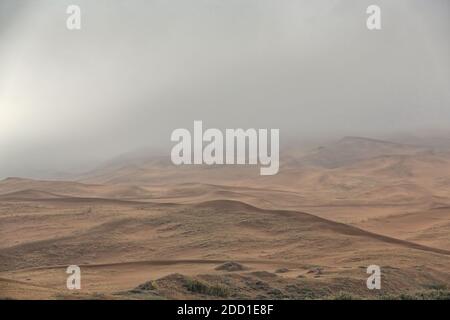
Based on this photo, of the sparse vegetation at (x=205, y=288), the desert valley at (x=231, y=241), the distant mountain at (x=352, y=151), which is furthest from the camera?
the distant mountain at (x=352, y=151)

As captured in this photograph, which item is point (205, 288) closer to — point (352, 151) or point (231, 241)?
point (231, 241)

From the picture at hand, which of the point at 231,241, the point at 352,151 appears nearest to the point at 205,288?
the point at 231,241

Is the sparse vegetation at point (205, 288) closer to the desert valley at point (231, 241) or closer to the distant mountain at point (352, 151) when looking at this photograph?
the desert valley at point (231, 241)

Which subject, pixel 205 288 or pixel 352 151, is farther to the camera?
pixel 352 151

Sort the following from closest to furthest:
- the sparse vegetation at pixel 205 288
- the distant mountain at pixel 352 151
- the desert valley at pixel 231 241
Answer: the sparse vegetation at pixel 205 288 < the desert valley at pixel 231 241 < the distant mountain at pixel 352 151

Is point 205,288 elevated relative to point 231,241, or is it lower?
elevated

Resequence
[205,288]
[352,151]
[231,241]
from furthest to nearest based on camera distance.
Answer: [352,151] < [231,241] < [205,288]

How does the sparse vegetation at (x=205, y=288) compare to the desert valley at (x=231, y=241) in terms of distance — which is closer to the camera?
the sparse vegetation at (x=205, y=288)

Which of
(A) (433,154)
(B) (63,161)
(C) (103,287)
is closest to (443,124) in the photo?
(A) (433,154)

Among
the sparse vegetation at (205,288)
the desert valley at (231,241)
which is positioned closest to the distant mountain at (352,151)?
the desert valley at (231,241)
